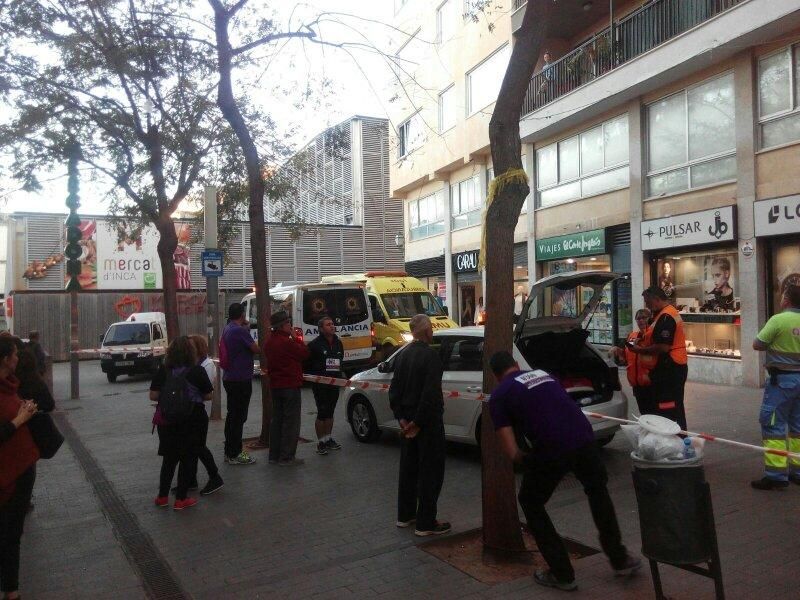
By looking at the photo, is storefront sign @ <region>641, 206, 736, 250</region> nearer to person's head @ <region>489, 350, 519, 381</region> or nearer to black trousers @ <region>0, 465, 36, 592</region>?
person's head @ <region>489, 350, 519, 381</region>

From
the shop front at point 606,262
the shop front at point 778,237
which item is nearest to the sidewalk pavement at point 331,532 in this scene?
the shop front at point 778,237

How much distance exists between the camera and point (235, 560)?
5.07m

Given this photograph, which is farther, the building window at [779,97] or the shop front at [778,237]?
the building window at [779,97]

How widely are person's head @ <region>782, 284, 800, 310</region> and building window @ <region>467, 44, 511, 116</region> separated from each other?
14796 mm

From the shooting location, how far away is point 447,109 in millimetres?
23391

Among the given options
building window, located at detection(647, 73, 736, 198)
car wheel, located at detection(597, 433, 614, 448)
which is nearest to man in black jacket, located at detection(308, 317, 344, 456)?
car wheel, located at detection(597, 433, 614, 448)

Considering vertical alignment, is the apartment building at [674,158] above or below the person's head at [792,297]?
above

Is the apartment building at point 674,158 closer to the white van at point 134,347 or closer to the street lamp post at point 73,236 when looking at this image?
the street lamp post at point 73,236

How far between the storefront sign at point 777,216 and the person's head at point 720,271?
118 centimetres

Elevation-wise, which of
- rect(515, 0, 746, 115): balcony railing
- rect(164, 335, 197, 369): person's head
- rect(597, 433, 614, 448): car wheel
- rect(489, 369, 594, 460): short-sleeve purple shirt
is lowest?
rect(597, 433, 614, 448): car wheel

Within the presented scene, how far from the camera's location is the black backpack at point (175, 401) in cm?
630

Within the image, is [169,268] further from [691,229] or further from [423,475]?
[691,229]

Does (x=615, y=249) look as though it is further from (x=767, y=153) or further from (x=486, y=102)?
(x=486, y=102)

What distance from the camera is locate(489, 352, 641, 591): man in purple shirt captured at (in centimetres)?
420
